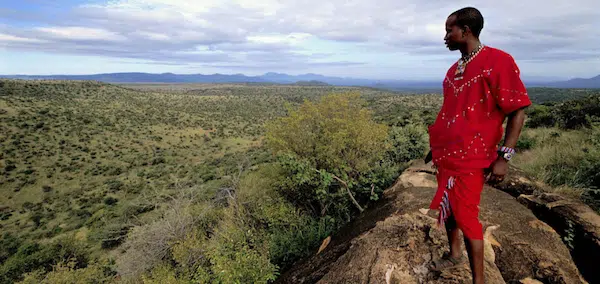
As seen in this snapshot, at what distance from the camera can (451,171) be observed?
8.29ft

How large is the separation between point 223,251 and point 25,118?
51032mm

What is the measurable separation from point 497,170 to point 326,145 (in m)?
8.53

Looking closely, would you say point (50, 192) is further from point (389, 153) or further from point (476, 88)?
point (476, 88)

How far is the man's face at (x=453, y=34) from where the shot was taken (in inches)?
92.3

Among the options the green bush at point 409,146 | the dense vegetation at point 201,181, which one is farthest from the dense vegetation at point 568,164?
the green bush at point 409,146

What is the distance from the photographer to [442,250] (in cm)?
340

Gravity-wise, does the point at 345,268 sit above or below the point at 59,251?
above

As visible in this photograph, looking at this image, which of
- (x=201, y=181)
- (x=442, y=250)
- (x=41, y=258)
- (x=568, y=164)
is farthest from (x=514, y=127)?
(x=201, y=181)

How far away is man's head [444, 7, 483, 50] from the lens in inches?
90.1

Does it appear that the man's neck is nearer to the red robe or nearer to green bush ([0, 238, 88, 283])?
the red robe

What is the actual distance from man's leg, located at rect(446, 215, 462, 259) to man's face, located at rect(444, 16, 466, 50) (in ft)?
5.10

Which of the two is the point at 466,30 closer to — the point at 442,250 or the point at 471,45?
the point at 471,45

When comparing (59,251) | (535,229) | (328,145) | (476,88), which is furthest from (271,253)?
(59,251)

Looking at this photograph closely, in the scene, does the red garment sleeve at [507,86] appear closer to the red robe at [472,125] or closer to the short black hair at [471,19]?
the red robe at [472,125]
